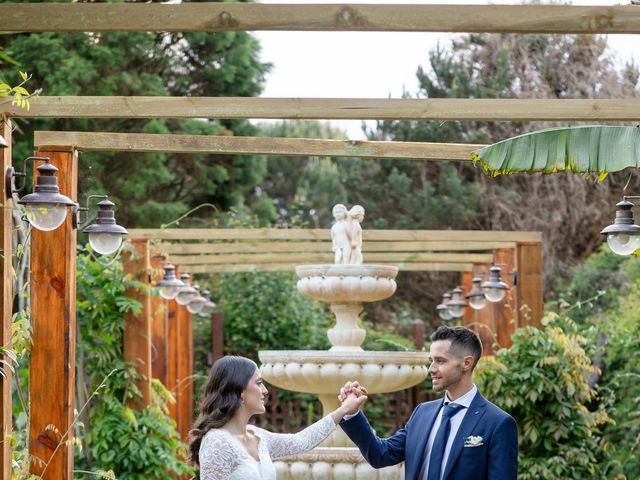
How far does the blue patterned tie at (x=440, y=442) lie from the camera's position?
5.29 m

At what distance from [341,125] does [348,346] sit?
72.0 feet

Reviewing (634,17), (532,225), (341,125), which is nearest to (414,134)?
(532,225)

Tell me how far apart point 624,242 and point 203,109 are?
2723 millimetres

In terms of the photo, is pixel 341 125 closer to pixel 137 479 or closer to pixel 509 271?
pixel 509 271

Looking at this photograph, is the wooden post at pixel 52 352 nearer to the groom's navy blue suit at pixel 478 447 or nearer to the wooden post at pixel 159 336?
the groom's navy blue suit at pixel 478 447

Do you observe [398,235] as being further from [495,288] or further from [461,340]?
[461,340]

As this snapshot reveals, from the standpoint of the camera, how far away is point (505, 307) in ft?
52.5

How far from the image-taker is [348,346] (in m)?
10.6

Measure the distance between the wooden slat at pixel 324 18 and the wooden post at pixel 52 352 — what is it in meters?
2.14

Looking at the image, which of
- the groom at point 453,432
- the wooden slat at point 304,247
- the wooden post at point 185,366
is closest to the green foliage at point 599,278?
the wooden slat at point 304,247

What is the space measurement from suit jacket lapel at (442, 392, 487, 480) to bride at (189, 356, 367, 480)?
0.73 meters

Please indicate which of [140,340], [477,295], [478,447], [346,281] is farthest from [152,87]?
[478,447]

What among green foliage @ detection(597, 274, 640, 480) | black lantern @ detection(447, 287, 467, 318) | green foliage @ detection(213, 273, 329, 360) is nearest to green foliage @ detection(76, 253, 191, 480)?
green foliage @ detection(597, 274, 640, 480)

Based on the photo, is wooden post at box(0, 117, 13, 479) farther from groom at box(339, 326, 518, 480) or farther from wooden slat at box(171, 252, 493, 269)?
wooden slat at box(171, 252, 493, 269)
